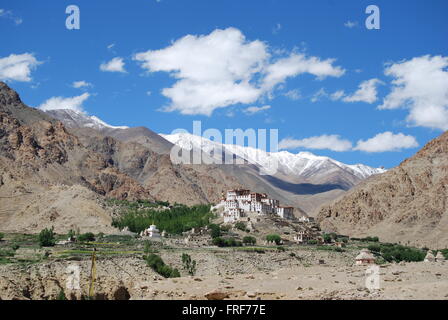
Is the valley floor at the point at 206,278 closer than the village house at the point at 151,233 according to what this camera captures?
Yes

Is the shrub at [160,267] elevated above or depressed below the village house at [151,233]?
below

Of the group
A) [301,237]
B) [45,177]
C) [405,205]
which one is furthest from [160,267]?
[45,177]

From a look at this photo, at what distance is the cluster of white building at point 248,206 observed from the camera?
106m

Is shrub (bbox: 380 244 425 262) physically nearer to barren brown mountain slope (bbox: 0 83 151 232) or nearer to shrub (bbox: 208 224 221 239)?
shrub (bbox: 208 224 221 239)

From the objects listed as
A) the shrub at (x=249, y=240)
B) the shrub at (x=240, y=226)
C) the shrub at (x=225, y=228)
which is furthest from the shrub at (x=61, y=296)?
the shrub at (x=240, y=226)

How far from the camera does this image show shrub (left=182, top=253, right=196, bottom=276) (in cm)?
6036

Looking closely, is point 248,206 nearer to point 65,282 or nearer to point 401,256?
point 401,256

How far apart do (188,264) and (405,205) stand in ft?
271

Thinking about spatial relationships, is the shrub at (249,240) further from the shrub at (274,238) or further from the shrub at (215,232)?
the shrub at (215,232)

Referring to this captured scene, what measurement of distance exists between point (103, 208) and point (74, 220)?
11304 mm

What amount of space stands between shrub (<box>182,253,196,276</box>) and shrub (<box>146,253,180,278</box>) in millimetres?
2504

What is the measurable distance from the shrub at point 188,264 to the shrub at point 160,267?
8.22 ft

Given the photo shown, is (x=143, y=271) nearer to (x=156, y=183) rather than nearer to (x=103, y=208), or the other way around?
(x=103, y=208)

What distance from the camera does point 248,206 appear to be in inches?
4407
